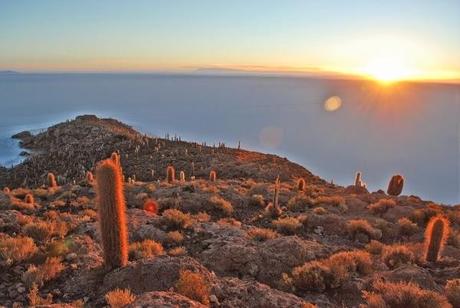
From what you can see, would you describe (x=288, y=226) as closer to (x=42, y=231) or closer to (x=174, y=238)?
(x=174, y=238)

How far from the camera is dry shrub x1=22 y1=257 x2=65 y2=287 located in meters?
6.98

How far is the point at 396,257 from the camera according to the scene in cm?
1055

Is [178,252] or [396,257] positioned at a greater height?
[178,252]

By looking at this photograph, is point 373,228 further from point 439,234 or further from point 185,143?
point 185,143

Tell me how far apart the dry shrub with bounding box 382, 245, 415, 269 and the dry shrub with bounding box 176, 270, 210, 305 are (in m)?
5.89

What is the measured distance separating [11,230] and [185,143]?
41524 mm

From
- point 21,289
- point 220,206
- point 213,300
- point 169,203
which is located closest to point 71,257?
point 21,289

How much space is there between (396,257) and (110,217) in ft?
23.7

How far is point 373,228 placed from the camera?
571 inches

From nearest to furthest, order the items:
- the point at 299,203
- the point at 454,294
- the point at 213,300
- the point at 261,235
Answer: the point at 213,300 < the point at 454,294 < the point at 261,235 < the point at 299,203

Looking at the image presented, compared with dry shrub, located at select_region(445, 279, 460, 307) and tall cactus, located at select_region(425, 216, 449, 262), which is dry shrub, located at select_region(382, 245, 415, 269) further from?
dry shrub, located at select_region(445, 279, 460, 307)

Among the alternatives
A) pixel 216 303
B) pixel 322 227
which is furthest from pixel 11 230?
pixel 322 227

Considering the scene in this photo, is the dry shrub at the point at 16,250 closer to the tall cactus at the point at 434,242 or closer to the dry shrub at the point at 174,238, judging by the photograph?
the dry shrub at the point at 174,238

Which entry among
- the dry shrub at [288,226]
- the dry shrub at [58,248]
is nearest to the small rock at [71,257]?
the dry shrub at [58,248]
